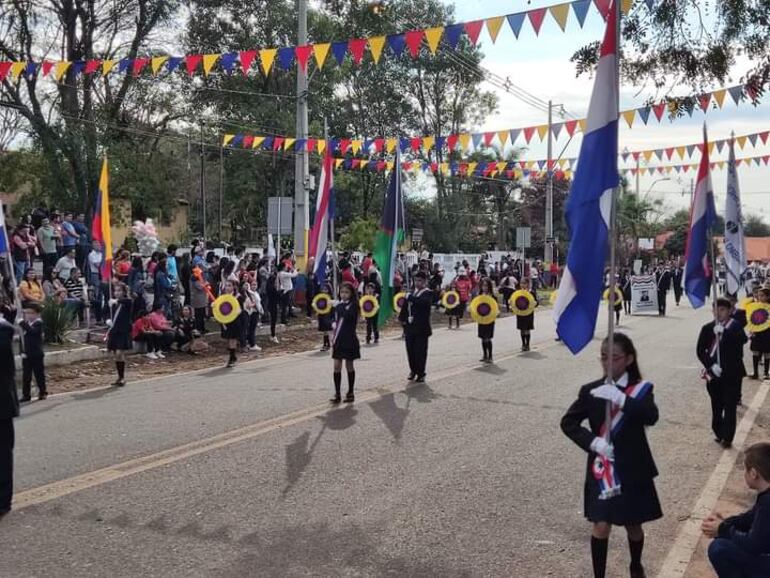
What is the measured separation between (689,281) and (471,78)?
138ft

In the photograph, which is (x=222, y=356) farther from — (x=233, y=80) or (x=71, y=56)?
(x=233, y=80)

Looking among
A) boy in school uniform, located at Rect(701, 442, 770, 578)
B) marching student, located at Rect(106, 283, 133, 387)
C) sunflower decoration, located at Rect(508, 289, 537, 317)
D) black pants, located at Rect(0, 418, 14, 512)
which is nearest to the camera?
boy in school uniform, located at Rect(701, 442, 770, 578)

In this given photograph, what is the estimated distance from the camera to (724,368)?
28.9ft

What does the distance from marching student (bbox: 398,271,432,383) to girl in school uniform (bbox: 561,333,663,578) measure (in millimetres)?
8112

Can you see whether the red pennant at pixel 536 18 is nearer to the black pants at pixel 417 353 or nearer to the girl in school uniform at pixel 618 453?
the black pants at pixel 417 353

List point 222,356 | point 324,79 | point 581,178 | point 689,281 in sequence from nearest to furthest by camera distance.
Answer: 1. point 581,178
2. point 689,281
3. point 222,356
4. point 324,79

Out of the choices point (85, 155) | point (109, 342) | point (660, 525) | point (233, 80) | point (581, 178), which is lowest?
point (660, 525)

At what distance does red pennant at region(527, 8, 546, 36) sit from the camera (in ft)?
39.0

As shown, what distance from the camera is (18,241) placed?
17.1m

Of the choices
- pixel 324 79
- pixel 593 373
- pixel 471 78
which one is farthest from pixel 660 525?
pixel 471 78

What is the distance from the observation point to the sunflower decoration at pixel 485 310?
15.6m

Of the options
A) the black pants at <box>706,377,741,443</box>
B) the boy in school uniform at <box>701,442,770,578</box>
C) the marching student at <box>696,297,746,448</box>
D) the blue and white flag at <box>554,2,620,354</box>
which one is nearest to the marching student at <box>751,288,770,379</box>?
the marching student at <box>696,297,746,448</box>

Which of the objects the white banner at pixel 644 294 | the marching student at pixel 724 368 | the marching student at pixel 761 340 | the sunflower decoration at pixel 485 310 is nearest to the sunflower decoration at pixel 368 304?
the sunflower decoration at pixel 485 310

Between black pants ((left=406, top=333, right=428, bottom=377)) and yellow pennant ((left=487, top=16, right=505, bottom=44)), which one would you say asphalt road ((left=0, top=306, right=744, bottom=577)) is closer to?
black pants ((left=406, top=333, right=428, bottom=377))
